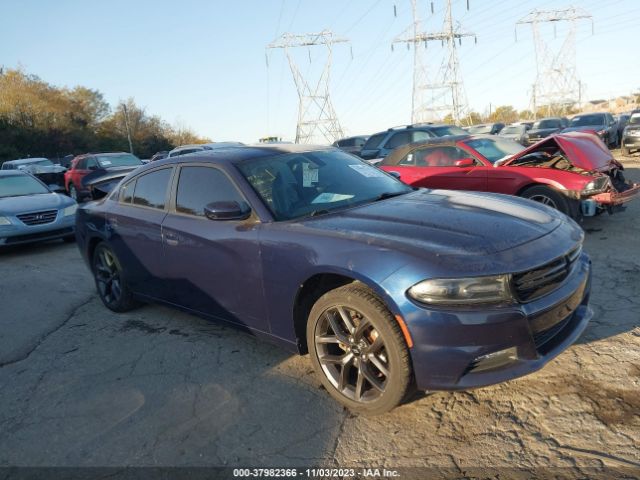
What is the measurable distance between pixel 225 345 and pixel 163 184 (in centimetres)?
152

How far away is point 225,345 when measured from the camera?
4.14 m

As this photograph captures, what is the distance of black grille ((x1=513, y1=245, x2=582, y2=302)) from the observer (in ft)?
8.73

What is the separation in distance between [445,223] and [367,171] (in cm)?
139

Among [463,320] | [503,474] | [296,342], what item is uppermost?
[463,320]

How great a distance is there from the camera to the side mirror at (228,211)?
3.47 m

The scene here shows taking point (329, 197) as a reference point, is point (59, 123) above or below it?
above

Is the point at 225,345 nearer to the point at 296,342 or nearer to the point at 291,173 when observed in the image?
the point at 296,342

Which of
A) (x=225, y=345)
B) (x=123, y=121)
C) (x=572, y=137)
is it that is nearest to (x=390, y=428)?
(x=225, y=345)

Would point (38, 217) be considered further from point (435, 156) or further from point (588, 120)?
point (588, 120)

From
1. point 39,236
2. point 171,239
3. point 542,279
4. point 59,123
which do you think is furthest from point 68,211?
point 59,123

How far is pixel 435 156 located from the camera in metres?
8.35

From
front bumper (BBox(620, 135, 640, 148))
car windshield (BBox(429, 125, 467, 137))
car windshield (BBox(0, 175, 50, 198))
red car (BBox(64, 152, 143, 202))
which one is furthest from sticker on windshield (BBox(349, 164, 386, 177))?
front bumper (BBox(620, 135, 640, 148))

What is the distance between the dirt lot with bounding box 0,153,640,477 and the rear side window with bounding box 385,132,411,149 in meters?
9.16

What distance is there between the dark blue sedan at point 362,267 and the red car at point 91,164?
12.3 metres
